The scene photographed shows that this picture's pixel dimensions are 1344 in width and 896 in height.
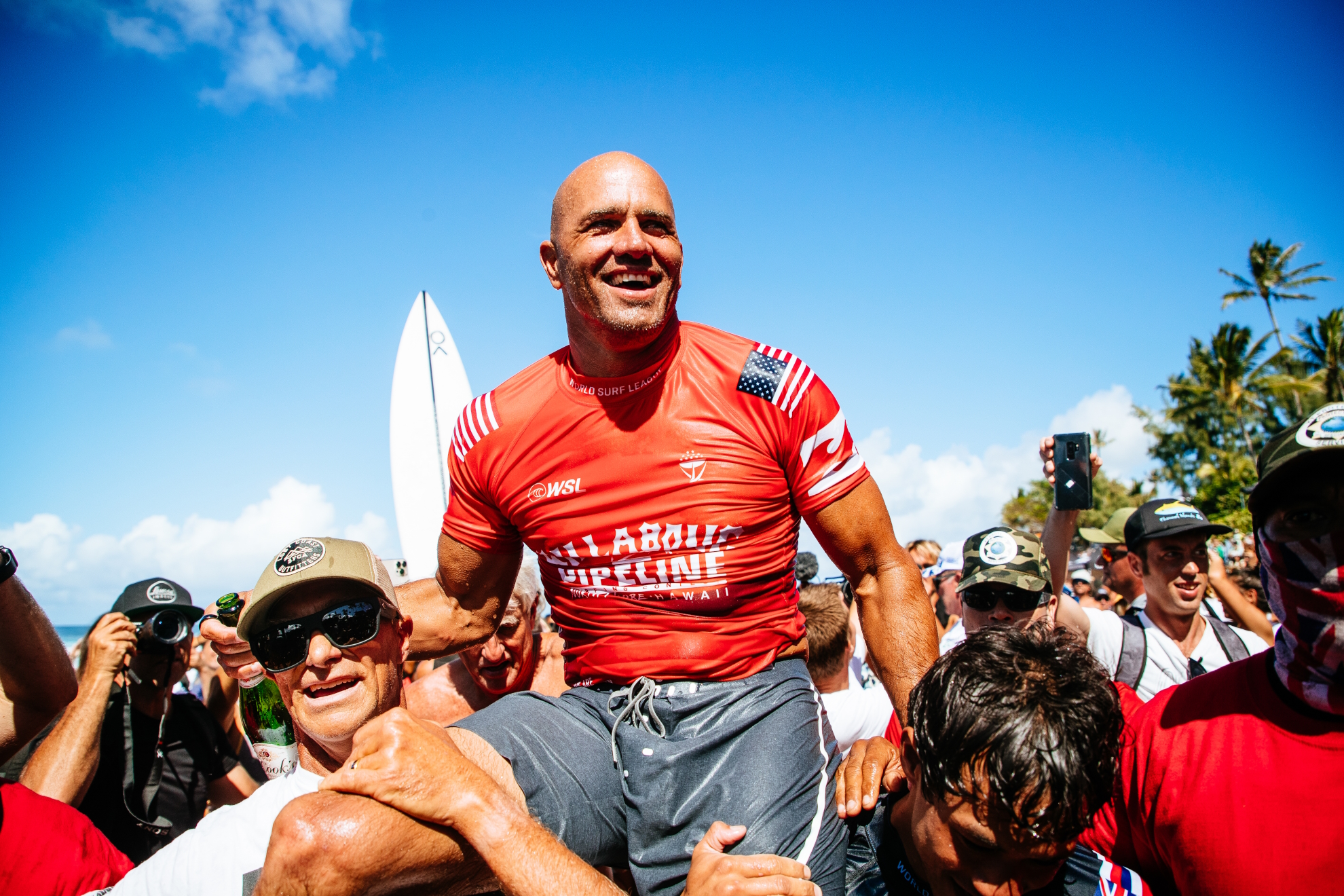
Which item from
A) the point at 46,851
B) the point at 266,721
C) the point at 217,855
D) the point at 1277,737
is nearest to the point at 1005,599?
the point at 1277,737

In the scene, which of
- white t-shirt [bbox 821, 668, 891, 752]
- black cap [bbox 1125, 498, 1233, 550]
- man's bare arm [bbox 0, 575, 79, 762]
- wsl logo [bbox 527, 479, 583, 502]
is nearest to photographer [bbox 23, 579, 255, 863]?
man's bare arm [bbox 0, 575, 79, 762]

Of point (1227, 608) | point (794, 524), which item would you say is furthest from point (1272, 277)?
point (794, 524)

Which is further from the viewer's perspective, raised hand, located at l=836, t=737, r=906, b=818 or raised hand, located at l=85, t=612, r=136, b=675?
raised hand, located at l=85, t=612, r=136, b=675

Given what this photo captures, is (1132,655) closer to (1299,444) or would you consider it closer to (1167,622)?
(1167,622)

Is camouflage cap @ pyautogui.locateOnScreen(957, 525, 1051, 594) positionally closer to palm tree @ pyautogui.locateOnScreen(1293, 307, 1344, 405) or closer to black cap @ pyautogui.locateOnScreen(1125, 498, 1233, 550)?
black cap @ pyautogui.locateOnScreen(1125, 498, 1233, 550)

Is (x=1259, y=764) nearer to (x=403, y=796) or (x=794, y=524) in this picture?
(x=794, y=524)

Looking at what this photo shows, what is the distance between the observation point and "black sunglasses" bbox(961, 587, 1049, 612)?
398cm

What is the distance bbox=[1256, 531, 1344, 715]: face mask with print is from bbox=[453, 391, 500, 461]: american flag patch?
221 centimetres

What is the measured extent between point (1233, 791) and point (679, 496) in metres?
1.55

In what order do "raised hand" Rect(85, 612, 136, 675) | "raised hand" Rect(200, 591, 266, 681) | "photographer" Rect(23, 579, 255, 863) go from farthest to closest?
"raised hand" Rect(85, 612, 136, 675), "photographer" Rect(23, 579, 255, 863), "raised hand" Rect(200, 591, 266, 681)

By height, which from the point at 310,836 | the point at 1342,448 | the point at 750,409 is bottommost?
the point at 310,836

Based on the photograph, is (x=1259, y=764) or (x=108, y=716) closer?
(x=1259, y=764)

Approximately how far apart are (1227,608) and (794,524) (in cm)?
427

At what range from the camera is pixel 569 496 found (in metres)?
2.49
